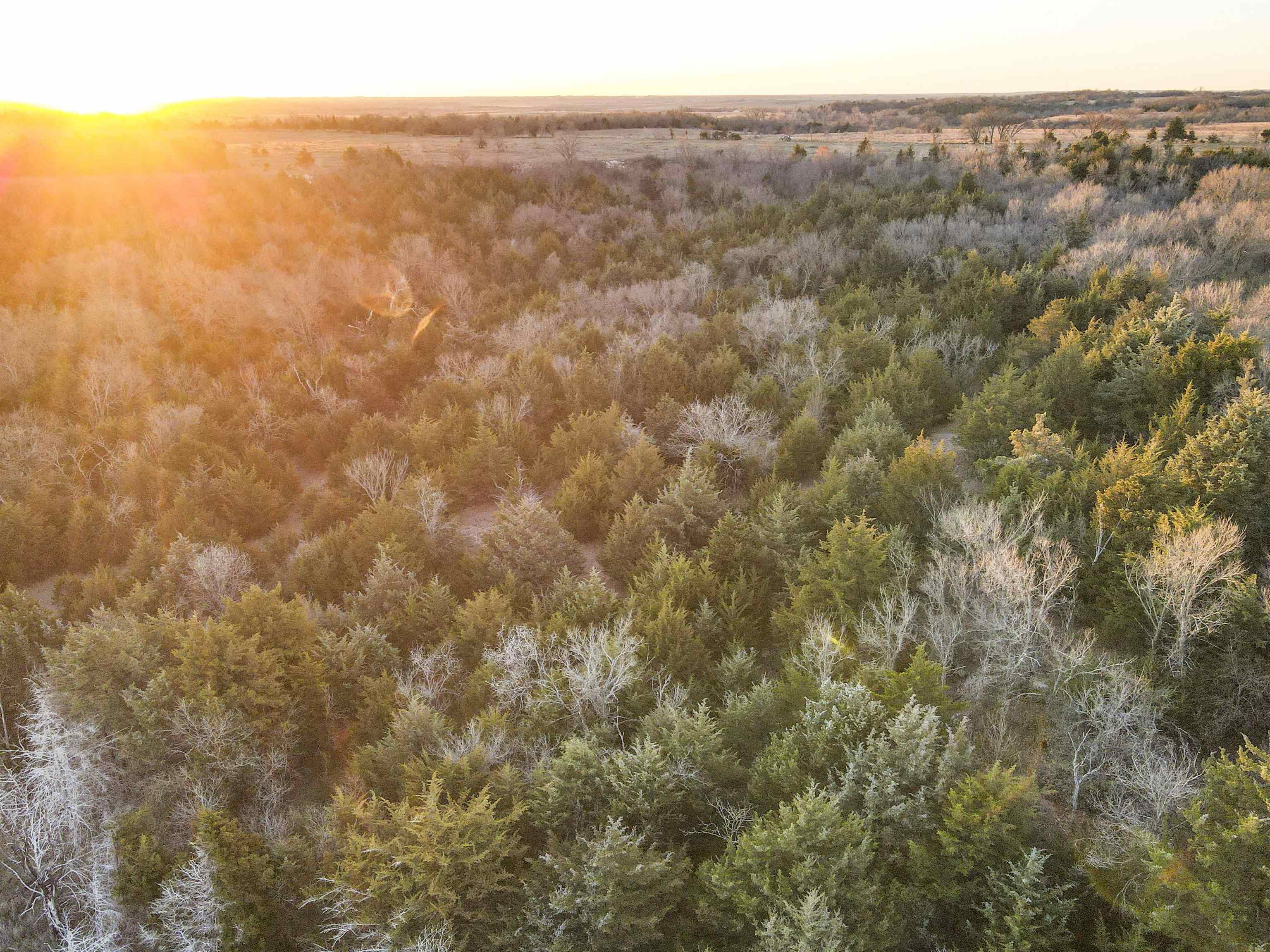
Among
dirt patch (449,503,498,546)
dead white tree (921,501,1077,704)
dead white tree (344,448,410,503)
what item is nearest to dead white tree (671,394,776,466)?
dirt patch (449,503,498,546)

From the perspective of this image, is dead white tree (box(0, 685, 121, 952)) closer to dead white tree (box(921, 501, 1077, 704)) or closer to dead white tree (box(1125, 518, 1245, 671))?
dead white tree (box(921, 501, 1077, 704))

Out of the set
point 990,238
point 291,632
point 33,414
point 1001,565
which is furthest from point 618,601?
point 990,238

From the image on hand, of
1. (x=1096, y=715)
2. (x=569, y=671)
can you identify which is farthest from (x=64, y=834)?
(x=1096, y=715)

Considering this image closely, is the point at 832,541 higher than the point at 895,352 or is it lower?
lower

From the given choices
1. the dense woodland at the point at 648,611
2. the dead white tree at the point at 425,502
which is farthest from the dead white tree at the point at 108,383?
the dead white tree at the point at 425,502

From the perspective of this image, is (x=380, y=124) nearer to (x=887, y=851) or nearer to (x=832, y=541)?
(x=832, y=541)

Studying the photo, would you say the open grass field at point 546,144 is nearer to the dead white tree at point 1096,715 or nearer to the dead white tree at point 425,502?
the dead white tree at point 425,502
